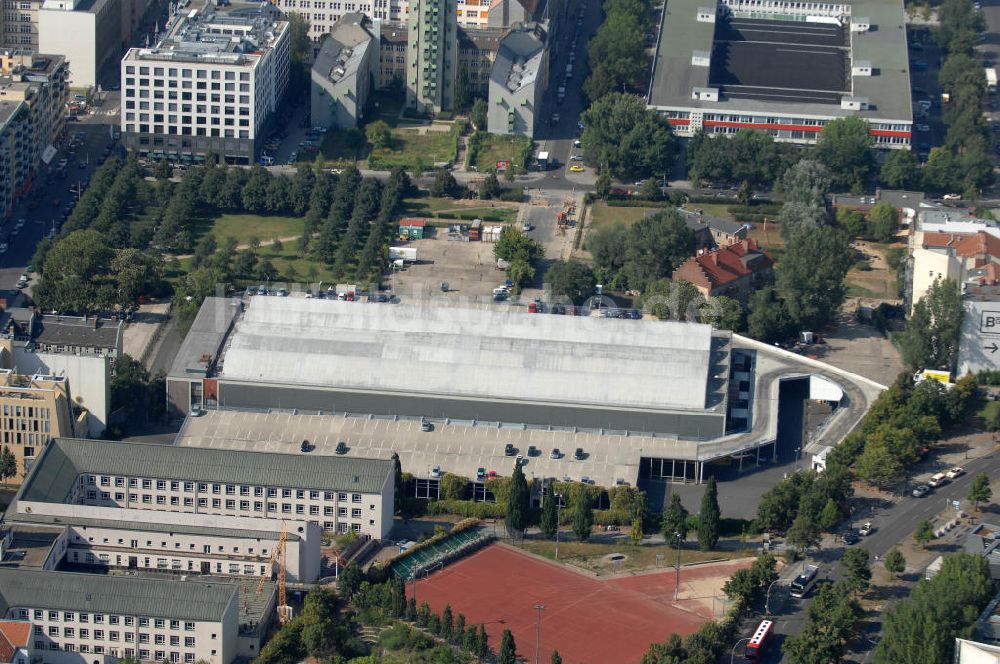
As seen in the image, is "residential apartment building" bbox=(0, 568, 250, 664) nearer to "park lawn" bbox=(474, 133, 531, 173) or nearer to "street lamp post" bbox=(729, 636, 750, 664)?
"street lamp post" bbox=(729, 636, 750, 664)

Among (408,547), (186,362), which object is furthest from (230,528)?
(186,362)

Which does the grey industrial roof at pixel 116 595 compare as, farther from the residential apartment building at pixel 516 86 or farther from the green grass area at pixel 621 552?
the residential apartment building at pixel 516 86

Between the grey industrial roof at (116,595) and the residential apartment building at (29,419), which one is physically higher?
the residential apartment building at (29,419)

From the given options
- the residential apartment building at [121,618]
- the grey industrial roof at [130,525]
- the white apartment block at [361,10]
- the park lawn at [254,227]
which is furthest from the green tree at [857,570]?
the white apartment block at [361,10]

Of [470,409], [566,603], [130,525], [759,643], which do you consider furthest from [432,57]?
[759,643]

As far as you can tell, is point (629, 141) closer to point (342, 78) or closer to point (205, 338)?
point (342, 78)

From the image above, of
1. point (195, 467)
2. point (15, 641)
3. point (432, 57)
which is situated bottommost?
point (15, 641)

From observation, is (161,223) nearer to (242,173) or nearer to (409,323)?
(242,173)
